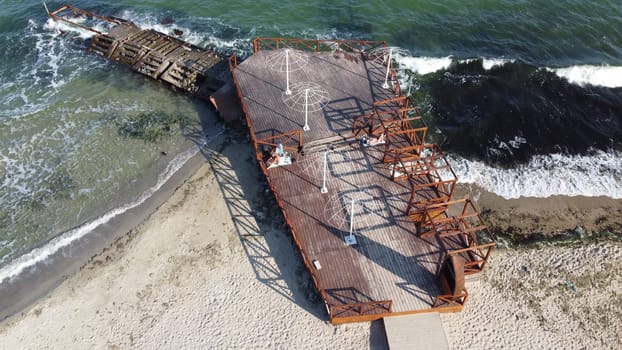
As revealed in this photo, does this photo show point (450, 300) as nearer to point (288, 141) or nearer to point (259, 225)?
point (259, 225)

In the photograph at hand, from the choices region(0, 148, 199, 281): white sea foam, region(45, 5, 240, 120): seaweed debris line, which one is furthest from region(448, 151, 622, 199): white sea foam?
region(0, 148, 199, 281): white sea foam

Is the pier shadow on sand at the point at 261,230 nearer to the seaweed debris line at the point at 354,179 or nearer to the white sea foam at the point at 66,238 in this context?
the seaweed debris line at the point at 354,179

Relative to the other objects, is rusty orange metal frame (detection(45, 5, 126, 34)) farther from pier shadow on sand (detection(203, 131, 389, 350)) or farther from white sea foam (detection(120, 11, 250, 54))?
pier shadow on sand (detection(203, 131, 389, 350))

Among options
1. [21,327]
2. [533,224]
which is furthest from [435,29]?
[21,327]

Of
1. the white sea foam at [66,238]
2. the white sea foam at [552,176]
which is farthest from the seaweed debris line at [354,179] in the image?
the white sea foam at [66,238]

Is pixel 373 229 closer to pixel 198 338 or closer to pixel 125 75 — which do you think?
pixel 198 338

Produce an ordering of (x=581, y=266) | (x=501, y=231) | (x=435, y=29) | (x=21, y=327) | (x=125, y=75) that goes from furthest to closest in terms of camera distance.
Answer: (x=435, y=29), (x=125, y=75), (x=501, y=231), (x=581, y=266), (x=21, y=327)
